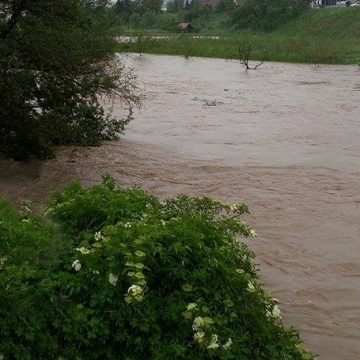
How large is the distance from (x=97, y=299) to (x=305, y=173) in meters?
8.75

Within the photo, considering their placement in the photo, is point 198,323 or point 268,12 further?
point 268,12

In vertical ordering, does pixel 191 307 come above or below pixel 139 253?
below

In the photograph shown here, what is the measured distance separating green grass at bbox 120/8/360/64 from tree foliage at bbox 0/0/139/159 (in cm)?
1615

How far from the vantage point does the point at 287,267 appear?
24.3ft

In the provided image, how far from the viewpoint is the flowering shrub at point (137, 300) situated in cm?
373

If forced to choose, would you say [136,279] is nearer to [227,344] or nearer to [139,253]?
[139,253]

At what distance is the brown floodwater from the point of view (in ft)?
22.1

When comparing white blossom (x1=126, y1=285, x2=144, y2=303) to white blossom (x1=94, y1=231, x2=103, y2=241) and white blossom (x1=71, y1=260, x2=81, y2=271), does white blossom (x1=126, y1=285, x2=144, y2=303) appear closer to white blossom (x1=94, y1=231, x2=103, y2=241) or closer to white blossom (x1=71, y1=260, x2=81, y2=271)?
white blossom (x1=71, y1=260, x2=81, y2=271)

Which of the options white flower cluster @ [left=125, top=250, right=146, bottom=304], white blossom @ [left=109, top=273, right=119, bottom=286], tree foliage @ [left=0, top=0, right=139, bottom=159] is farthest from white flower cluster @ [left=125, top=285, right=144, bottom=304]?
tree foliage @ [left=0, top=0, right=139, bottom=159]

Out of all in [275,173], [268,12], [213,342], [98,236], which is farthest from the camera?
[268,12]

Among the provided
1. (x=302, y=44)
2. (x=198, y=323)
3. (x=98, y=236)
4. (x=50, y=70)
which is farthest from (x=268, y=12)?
(x=198, y=323)

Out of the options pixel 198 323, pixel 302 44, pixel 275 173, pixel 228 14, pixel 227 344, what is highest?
pixel 228 14

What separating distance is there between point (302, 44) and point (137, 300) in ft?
141

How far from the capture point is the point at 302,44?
146 feet
